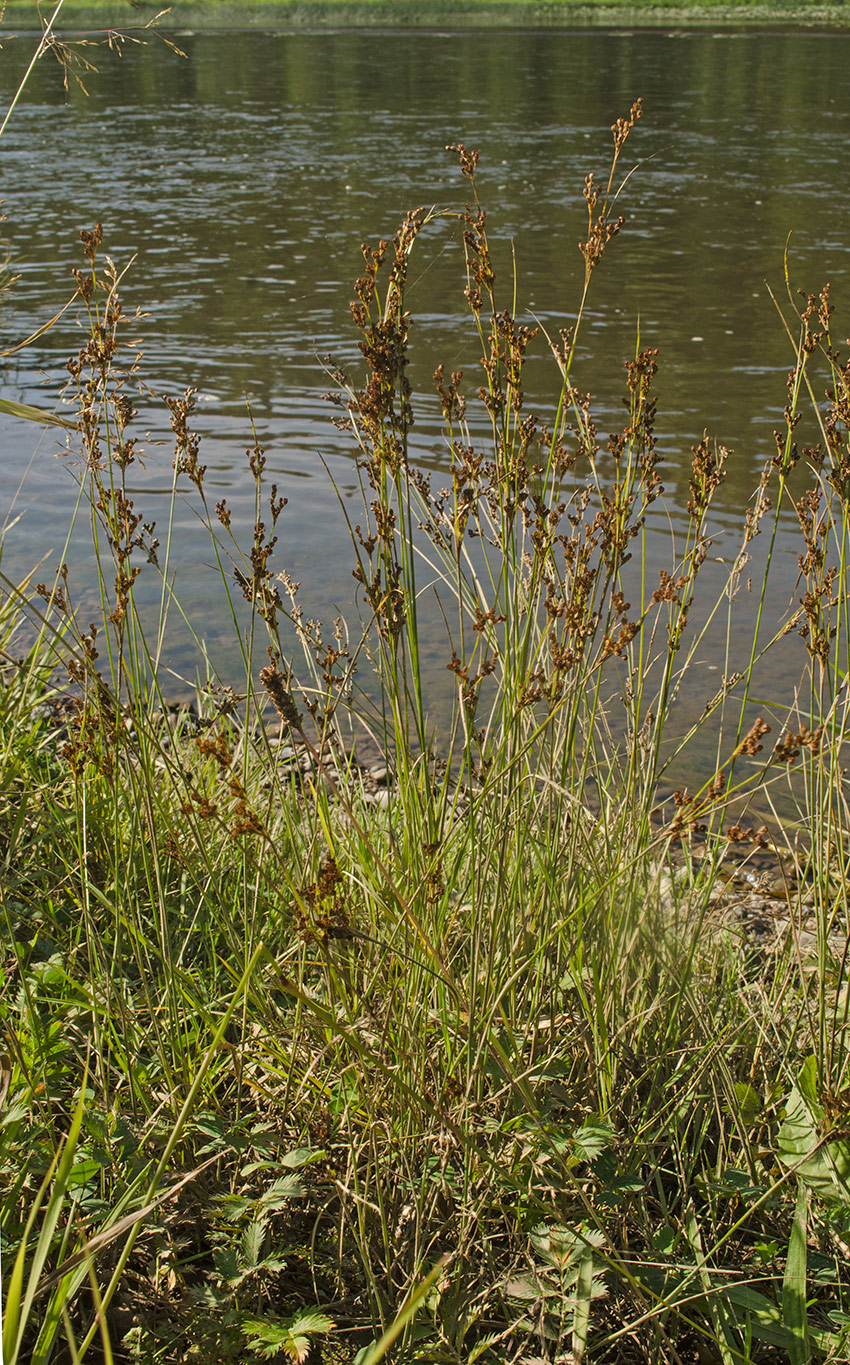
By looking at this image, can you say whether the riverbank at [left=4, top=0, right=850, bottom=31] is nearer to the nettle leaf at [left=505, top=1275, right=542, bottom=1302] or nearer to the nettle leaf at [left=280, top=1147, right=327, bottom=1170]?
the nettle leaf at [left=280, top=1147, right=327, bottom=1170]

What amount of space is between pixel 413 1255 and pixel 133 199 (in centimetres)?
1716

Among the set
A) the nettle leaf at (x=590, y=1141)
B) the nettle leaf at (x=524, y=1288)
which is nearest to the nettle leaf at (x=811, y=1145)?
the nettle leaf at (x=590, y=1141)

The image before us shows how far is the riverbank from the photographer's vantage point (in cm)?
4203

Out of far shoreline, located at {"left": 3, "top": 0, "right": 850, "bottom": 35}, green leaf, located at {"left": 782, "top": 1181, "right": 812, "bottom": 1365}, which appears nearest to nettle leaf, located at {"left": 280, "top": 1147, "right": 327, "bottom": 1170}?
green leaf, located at {"left": 782, "top": 1181, "right": 812, "bottom": 1365}

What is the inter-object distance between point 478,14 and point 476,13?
15.6 inches

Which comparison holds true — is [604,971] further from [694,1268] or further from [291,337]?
[291,337]

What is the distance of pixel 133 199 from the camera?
53.2 ft

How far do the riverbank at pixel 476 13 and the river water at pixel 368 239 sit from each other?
1485cm

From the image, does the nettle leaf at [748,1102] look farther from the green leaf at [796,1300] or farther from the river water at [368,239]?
the river water at [368,239]

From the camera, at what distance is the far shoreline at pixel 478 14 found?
137ft

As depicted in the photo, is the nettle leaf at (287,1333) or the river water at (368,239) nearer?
the nettle leaf at (287,1333)

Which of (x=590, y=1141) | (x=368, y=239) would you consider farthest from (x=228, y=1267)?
(x=368, y=239)

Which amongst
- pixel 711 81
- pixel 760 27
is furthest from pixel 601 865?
pixel 760 27

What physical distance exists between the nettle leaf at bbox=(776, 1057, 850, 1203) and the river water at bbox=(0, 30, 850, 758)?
1.61 meters
